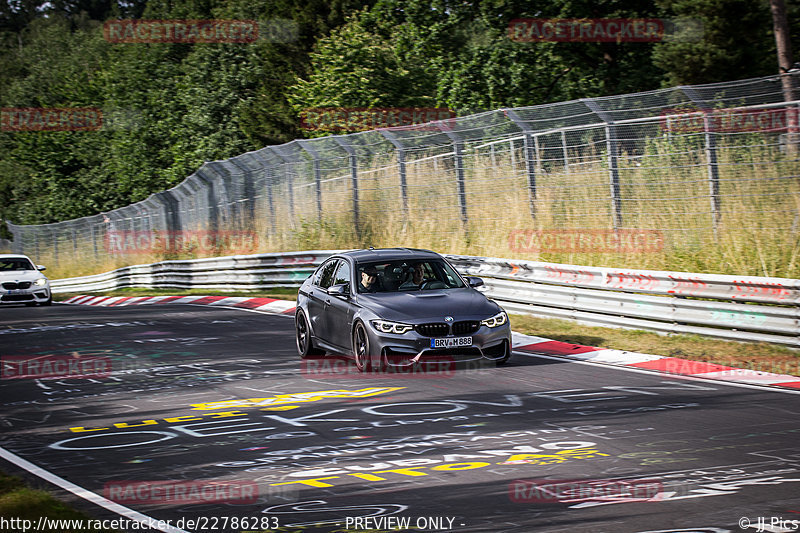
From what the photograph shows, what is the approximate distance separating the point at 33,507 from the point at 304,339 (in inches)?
302

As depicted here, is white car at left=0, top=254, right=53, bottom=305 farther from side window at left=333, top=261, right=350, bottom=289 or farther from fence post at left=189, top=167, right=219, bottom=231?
side window at left=333, top=261, right=350, bottom=289

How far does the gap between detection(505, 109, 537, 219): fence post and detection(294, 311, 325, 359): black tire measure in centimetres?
635

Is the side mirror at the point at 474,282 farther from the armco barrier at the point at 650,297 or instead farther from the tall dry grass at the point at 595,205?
the tall dry grass at the point at 595,205

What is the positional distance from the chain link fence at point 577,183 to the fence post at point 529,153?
0.02m

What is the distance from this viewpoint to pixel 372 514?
6.04 meters

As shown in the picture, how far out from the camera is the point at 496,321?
11.9 meters

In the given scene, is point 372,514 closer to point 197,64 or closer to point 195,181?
point 195,181

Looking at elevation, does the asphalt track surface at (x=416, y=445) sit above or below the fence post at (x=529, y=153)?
below

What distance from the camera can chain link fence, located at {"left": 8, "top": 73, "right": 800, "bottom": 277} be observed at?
47.8 feet

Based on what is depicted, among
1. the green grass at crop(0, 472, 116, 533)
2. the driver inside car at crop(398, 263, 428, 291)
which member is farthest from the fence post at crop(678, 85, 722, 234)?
the green grass at crop(0, 472, 116, 533)

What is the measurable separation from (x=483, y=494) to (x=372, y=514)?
80 cm

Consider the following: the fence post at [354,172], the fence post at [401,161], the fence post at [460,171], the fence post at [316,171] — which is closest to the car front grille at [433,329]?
the fence post at [460,171]

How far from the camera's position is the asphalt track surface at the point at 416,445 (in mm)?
6066

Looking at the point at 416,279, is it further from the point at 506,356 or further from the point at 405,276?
the point at 506,356
